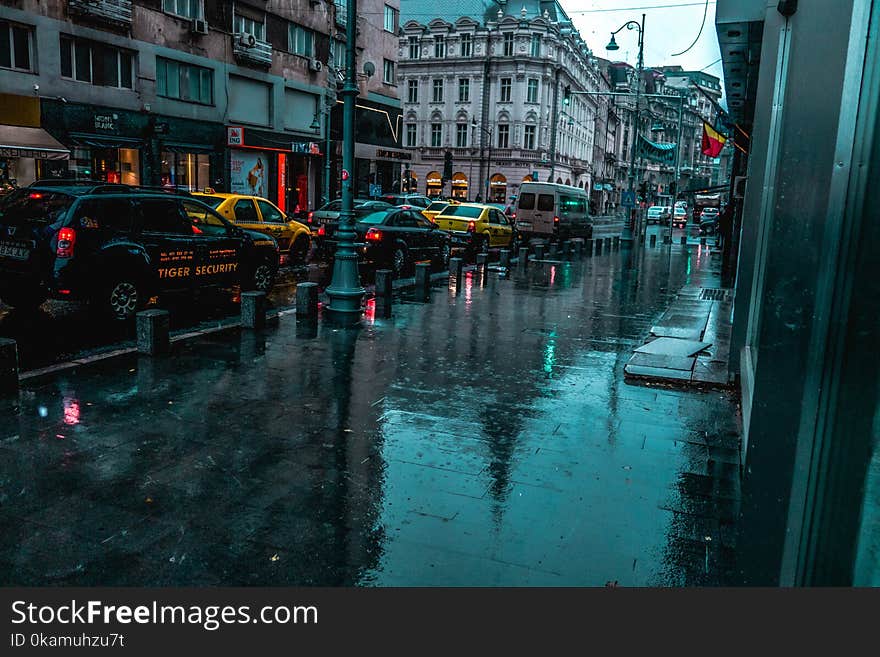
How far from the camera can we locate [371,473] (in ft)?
17.8

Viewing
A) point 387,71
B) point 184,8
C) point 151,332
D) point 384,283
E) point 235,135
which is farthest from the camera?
point 387,71

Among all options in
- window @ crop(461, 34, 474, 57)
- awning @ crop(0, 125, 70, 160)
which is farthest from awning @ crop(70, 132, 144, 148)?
window @ crop(461, 34, 474, 57)

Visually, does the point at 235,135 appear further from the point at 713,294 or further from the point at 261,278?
the point at 713,294

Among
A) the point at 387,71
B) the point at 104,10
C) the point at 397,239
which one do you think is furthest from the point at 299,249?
the point at 387,71

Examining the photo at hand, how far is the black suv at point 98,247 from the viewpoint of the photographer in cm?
957

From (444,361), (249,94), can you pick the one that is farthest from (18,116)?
(444,361)

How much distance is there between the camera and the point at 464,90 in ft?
251

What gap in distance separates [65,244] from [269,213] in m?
10.2

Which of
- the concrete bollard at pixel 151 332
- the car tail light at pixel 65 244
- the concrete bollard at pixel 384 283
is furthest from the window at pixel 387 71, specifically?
the concrete bollard at pixel 151 332

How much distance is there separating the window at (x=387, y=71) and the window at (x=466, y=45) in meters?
31.3

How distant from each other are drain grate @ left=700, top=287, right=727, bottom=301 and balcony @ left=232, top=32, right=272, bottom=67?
23.6m

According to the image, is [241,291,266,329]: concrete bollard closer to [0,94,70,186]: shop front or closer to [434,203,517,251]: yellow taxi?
[434,203,517,251]: yellow taxi

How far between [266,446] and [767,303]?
4164 mm

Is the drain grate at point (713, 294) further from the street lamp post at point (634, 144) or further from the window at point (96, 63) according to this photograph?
the window at point (96, 63)
